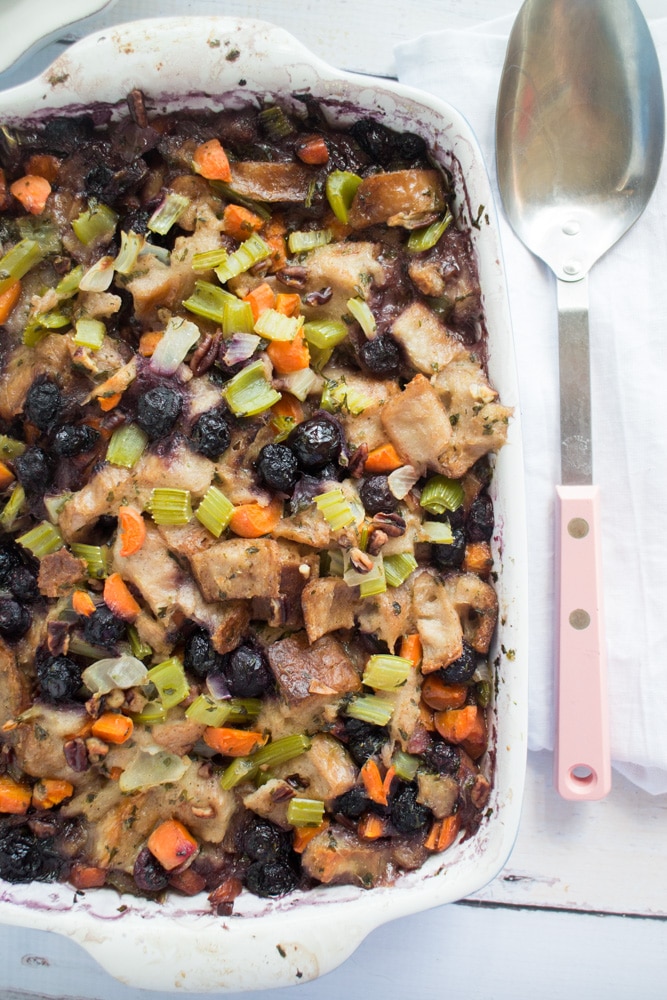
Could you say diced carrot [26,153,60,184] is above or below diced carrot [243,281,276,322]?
above

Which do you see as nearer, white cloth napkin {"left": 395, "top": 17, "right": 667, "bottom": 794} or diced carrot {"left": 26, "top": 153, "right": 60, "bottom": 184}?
diced carrot {"left": 26, "top": 153, "right": 60, "bottom": 184}

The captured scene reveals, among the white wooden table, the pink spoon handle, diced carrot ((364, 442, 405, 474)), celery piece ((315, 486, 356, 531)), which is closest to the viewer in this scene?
celery piece ((315, 486, 356, 531))

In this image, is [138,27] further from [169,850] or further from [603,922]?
[603,922]

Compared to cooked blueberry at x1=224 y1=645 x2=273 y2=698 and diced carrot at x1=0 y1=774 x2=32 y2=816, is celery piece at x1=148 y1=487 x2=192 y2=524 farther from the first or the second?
diced carrot at x1=0 y1=774 x2=32 y2=816

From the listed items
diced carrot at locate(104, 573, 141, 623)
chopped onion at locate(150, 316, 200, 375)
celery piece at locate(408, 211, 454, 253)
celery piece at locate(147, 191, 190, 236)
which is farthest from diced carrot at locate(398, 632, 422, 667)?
celery piece at locate(147, 191, 190, 236)

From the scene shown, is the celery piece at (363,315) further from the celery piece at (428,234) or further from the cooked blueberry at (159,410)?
the cooked blueberry at (159,410)

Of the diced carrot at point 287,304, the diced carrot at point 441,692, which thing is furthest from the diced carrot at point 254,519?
the diced carrot at point 441,692
